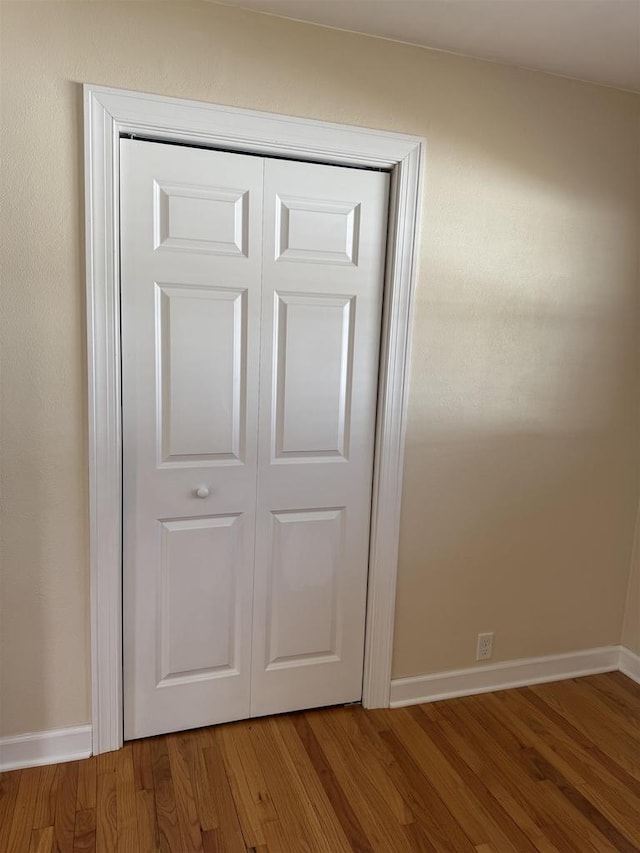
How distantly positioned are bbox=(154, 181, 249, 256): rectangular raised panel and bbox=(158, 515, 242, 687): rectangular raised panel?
904 mm

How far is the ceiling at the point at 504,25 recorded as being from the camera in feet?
5.88

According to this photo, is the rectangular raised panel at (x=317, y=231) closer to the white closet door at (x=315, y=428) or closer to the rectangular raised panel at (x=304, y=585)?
the white closet door at (x=315, y=428)

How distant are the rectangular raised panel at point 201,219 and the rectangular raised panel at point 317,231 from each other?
0.13 meters

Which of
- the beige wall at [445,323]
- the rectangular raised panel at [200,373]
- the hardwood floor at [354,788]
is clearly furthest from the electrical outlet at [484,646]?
the rectangular raised panel at [200,373]

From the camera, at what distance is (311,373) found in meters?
2.18

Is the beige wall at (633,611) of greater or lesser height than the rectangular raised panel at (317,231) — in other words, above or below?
below

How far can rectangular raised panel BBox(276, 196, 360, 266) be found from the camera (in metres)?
2.07

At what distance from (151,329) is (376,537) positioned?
108 centimetres

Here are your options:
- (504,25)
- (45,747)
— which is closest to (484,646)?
(45,747)

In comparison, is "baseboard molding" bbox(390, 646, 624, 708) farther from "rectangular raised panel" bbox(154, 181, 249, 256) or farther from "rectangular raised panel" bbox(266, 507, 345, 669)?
"rectangular raised panel" bbox(154, 181, 249, 256)

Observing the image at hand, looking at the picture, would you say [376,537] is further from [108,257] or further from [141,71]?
[141,71]

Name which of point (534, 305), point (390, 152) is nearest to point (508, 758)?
point (534, 305)

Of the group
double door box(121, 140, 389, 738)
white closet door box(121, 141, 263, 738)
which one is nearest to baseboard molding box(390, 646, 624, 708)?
double door box(121, 140, 389, 738)

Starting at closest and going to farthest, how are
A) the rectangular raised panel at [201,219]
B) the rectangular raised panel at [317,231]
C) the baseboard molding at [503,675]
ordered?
the rectangular raised panel at [201,219] → the rectangular raised panel at [317,231] → the baseboard molding at [503,675]
